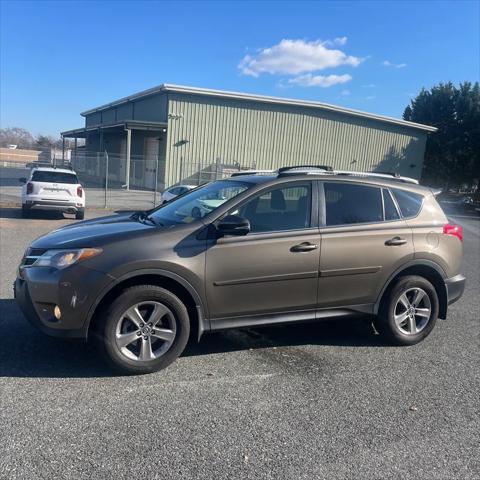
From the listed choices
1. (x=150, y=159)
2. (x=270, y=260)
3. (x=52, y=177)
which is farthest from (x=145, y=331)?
(x=150, y=159)

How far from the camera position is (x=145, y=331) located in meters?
4.09

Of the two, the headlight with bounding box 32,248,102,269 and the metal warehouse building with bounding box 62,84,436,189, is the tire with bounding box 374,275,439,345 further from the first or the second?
the metal warehouse building with bounding box 62,84,436,189

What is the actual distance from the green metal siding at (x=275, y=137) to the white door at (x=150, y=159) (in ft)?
4.24

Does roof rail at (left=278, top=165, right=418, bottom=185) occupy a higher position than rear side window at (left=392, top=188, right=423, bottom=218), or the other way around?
roof rail at (left=278, top=165, right=418, bottom=185)

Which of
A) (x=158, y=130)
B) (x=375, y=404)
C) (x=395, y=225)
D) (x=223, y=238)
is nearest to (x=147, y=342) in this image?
(x=223, y=238)

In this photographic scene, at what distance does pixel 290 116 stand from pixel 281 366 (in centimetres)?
2883

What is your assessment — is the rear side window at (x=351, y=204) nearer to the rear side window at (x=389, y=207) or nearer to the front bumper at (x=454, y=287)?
the rear side window at (x=389, y=207)

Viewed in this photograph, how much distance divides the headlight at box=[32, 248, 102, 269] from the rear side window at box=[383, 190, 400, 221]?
287 cm

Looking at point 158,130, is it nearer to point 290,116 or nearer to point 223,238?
point 290,116

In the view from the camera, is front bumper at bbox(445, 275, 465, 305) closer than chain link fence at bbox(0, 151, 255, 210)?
Yes

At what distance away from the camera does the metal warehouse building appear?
96.1 ft

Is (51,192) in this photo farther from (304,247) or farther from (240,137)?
(240,137)

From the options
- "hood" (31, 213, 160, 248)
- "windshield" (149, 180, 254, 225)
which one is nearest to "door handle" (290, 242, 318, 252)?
"windshield" (149, 180, 254, 225)

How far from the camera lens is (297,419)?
11.6 feet
